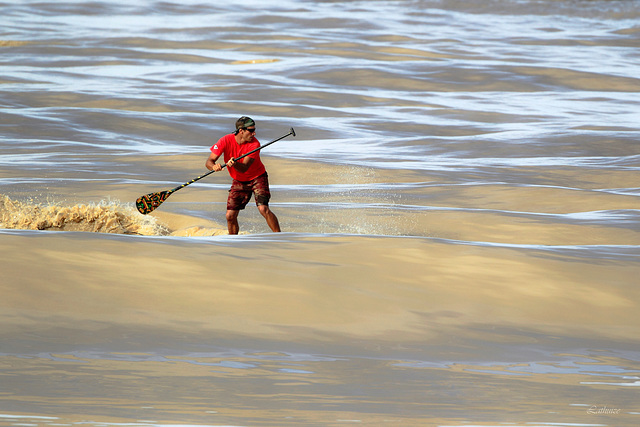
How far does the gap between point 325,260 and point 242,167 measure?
2693 mm

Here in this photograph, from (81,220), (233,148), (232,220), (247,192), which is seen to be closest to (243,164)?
(233,148)

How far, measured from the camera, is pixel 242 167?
857 cm

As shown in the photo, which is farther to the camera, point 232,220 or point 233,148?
point 232,220

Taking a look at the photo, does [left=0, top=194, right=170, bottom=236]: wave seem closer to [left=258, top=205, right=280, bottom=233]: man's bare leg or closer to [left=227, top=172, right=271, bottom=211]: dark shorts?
[left=227, top=172, right=271, bottom=211]: dark shorts

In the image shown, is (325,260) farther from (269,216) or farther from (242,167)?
(269,216)

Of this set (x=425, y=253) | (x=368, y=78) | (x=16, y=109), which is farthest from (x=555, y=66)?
(x=425, y=253)

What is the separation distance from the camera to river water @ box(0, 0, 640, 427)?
14.1 ft

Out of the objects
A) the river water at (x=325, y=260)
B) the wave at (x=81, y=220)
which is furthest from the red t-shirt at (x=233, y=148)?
the wave at (x=81, y=220)

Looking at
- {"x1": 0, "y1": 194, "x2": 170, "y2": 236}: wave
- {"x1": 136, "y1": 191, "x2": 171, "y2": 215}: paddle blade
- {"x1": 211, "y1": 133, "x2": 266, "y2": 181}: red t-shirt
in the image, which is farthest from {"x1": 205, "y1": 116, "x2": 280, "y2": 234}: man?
{"x1": 0, "y1": 194, "x2": 170, "y2": 236}: wave

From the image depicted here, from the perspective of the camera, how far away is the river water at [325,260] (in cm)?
430

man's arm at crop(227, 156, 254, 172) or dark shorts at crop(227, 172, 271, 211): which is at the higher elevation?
man's arm at crop(227, 156, 254, 172)

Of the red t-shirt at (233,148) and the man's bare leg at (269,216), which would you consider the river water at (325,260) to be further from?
the man's bare leg at (269,216)

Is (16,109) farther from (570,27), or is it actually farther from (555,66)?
(570,27)

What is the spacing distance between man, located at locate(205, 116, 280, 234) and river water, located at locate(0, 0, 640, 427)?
101cm
